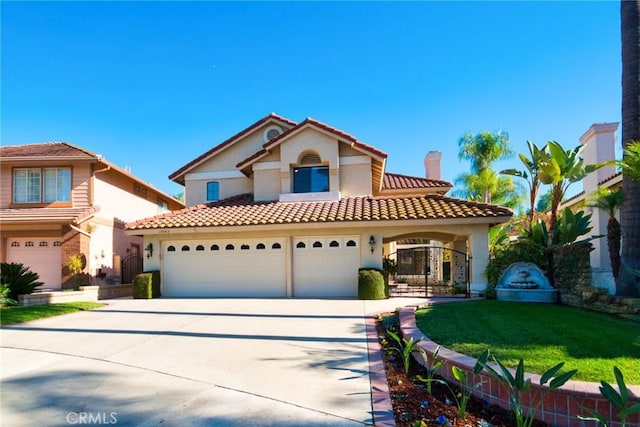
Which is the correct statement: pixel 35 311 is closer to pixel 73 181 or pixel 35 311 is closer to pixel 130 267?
pixel 73 181

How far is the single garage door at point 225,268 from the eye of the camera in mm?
15055

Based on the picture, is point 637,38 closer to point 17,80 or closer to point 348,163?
point 348,163

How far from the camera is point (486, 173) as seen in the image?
27812mm

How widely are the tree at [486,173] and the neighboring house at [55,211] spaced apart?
79.2ft

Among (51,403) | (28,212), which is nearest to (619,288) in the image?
(51,403)

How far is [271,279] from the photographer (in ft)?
49.3

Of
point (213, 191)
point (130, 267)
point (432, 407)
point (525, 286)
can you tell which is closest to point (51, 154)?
point (130, 267)

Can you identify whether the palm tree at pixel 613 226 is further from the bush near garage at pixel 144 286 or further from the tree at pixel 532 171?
the bush near garage at pixel 144 286

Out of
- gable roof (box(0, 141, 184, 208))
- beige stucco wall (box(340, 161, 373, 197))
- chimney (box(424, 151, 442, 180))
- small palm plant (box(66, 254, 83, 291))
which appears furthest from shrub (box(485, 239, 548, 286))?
gable roof (box(0, 141, 184, 208))

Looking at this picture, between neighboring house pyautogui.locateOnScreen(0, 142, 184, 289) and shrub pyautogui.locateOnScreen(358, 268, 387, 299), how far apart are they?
43.3 feet

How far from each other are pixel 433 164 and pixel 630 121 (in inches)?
614

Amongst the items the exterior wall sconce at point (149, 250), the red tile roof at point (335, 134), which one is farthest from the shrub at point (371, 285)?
the exterior wall sconce at point (149, 250)

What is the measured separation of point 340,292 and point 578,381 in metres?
10.9

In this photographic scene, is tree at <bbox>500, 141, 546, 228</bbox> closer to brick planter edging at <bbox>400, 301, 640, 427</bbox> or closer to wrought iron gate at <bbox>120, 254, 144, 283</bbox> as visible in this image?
brick planter edging at <bbox>400, 301, 640, 427</bbox>
